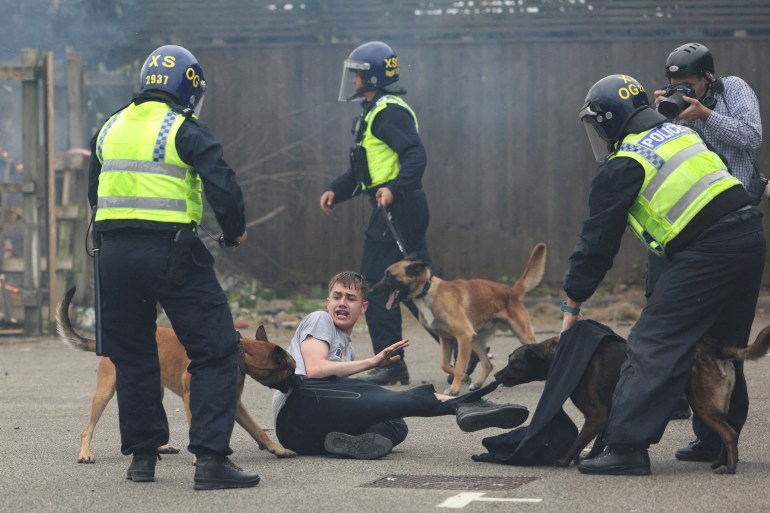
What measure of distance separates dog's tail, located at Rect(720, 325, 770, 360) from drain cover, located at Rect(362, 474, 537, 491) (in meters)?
1.07

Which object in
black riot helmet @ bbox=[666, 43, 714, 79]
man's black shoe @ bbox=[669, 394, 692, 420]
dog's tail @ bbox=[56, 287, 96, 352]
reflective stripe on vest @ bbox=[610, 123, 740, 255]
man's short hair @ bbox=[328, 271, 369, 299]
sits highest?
black riot helmet @ bbox=[666, 43, 714, 79]

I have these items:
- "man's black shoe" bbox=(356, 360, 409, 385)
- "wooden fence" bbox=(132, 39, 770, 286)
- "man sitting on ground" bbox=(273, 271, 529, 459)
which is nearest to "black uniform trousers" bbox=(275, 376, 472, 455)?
"man sitting on ground" bbox=(273, 271, 529, 459)

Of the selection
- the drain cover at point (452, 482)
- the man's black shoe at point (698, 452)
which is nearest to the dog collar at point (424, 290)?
the man's black shoe at point (698, 452)

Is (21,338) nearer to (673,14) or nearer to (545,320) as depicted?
(545,320)

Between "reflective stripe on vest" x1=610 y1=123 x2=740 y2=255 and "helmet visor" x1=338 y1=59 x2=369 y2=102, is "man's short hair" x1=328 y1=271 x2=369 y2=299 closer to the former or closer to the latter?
"reflective stripe on vest" x1=610 y1=123 x2=740 y2=255

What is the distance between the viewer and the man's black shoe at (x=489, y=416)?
20.9 ft

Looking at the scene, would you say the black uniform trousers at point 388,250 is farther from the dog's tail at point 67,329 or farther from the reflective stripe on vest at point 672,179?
the reflective stripe on vest at point 672,179

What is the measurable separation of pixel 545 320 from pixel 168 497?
8.54 metres

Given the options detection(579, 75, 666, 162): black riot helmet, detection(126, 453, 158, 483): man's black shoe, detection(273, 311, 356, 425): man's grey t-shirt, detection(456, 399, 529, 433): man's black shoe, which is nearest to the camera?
detection(126, 453, 158, 483): man's black shoe

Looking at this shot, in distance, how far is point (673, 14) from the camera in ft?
50.1

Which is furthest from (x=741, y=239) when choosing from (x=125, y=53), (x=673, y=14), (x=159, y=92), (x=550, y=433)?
(x=125, y=53)

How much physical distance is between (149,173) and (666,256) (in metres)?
2.44

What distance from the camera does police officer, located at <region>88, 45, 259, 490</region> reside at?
5875mm

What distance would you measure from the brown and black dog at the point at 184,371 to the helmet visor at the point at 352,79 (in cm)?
346
